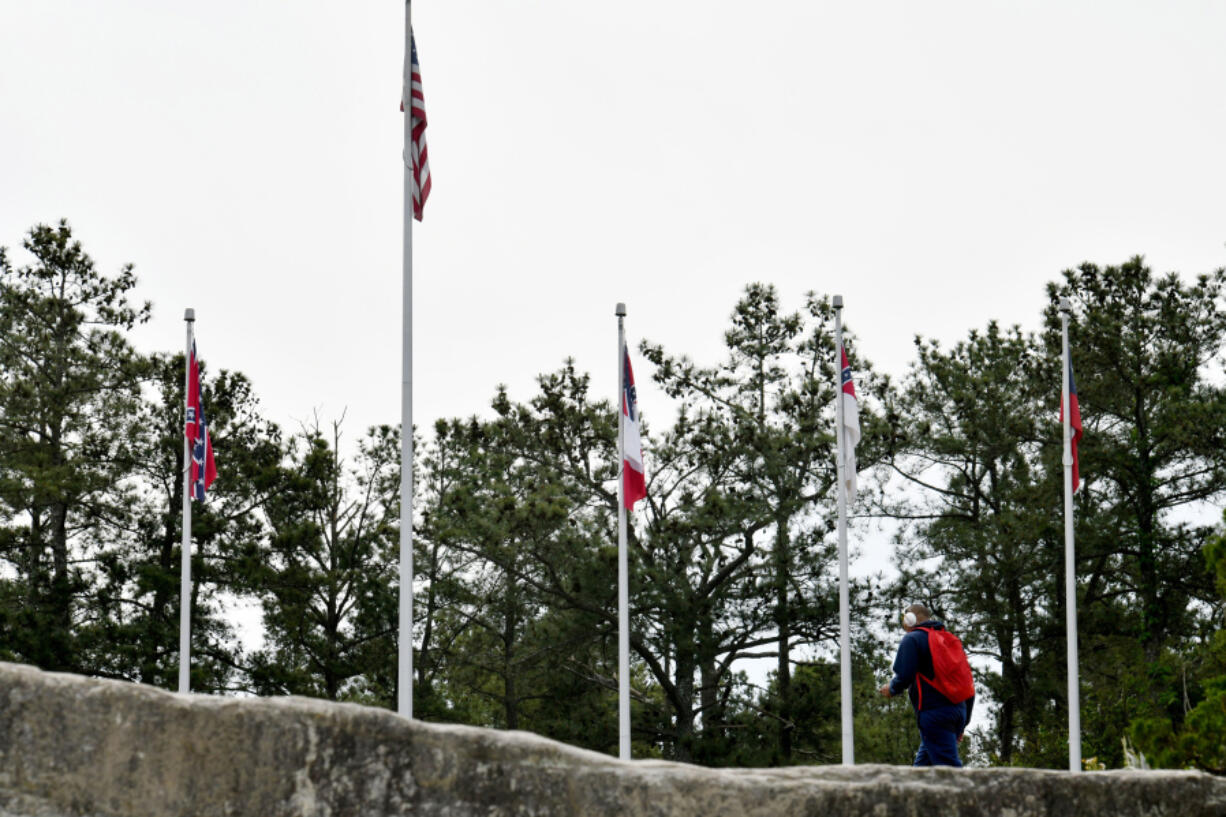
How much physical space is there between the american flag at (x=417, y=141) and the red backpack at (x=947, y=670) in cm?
704

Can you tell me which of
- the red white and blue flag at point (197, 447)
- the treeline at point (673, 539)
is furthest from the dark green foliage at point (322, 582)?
the red white and blue flag at point (197, 447)

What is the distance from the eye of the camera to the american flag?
12555mm

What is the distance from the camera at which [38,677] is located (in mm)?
4727

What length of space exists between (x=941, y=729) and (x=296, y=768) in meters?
3.71

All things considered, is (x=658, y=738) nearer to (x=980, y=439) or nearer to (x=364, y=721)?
(x=980, y=439)

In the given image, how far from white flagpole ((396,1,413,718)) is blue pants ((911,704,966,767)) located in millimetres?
5590

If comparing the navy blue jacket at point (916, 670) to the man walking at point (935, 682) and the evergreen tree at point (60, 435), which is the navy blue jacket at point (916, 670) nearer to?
the man walking at point (935, 682)

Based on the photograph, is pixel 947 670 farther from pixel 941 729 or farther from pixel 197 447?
pixel 197 447

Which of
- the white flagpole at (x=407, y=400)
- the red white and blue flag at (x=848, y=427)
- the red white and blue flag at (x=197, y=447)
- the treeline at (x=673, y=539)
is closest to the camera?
the white flagpole at (x=407, y=400)

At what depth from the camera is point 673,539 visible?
79.7ft

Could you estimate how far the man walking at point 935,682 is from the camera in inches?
281

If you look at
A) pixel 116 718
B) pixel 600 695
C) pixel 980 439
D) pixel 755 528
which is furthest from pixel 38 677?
pixel 980 439

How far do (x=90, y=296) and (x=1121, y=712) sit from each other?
19714mm

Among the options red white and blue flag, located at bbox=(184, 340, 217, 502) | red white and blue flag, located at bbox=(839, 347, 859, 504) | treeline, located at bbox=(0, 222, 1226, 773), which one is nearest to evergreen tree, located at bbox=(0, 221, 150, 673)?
treeline, located at bbox=(0, 222, 1226, 773)
